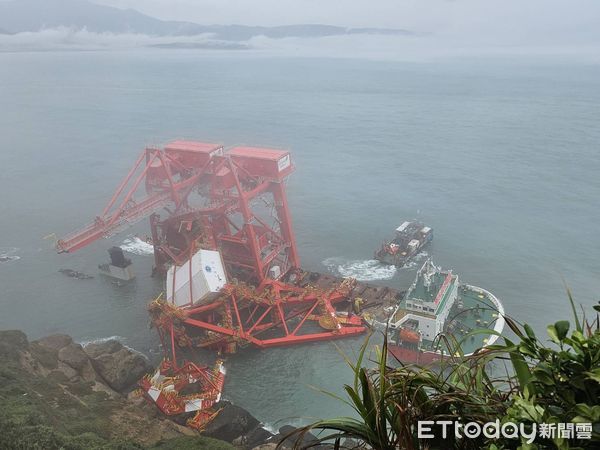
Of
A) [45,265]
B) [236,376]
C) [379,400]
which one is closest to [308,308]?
[236,376]

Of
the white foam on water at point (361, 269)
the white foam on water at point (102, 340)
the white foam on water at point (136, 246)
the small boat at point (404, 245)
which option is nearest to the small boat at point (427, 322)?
the white foam on water at point (361, 269)

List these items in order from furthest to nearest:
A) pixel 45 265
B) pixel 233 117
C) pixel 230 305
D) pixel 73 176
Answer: pixel 233 117
pixel 73 176
pixel 45 265
pixel 230 305

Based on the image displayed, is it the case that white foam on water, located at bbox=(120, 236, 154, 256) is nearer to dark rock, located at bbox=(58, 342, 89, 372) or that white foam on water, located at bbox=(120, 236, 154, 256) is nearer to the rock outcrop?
the rock outcrop

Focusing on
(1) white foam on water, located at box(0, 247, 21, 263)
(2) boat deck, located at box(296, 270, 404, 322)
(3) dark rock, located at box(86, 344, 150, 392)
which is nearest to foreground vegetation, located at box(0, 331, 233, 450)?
(3) dark rock, located at box(86, 344, 150, 392)

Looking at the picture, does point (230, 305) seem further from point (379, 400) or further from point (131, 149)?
point (131, 149)

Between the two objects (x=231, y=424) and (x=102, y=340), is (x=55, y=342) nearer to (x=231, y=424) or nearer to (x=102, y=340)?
(x=102, y=340)

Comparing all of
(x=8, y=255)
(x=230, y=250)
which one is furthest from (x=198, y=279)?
(x=8, y=255)
